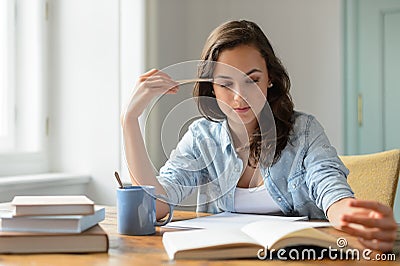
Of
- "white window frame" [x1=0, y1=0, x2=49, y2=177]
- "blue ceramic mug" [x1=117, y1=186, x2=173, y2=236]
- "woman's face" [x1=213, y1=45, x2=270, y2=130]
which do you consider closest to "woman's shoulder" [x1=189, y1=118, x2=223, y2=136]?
"woman's face" [x1=213, y1=45, x2=270, y2=130]

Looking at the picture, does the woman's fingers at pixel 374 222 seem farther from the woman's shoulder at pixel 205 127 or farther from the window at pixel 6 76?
the window at pixel 6 76

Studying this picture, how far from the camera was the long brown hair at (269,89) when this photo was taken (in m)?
1.57

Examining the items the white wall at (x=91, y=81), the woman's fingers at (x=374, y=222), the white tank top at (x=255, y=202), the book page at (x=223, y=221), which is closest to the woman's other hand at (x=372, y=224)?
the woman's fingers at (x=374, y=222)

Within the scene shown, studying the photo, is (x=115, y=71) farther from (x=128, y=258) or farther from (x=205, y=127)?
(x=128, y=258)

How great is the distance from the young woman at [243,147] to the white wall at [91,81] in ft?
3.79

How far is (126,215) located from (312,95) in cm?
193

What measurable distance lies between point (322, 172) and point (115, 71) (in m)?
1.53

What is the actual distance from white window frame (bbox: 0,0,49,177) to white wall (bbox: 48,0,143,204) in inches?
2.7

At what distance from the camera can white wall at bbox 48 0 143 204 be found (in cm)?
286

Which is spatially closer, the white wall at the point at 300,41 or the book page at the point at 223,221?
the book page at the point at 223,221

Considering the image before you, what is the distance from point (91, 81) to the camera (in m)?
2.89

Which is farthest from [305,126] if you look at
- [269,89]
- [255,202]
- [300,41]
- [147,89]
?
[300,41]

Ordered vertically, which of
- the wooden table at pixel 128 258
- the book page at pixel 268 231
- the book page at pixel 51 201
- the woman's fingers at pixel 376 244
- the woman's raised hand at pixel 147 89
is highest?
the woman's raised hand at pixel 147 89

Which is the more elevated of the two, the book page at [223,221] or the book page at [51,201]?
the book page at [51,201]
